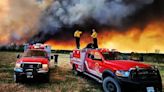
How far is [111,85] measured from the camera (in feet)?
34.3

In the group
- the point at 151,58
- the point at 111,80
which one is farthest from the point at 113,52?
the point at 151,58

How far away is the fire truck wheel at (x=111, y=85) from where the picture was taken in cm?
992

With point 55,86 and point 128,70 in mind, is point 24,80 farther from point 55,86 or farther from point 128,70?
point 128,70

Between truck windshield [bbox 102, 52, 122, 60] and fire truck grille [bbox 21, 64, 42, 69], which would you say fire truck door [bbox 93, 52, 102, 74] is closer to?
truck windshield [bbox 102, 52, 122, 60]

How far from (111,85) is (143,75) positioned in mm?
1417

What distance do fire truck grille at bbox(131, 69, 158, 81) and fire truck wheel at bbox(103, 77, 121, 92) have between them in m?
0.70

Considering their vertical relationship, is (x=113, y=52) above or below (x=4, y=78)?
above

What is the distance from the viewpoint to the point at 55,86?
12.4 metres

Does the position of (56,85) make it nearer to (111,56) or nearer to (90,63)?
(90,63)

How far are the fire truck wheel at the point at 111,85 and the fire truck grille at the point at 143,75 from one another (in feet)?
2.29

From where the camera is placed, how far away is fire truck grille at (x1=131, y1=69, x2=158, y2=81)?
9742mm

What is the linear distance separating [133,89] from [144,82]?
1.64 ft

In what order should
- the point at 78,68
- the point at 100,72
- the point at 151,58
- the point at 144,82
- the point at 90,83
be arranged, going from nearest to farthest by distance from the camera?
the point at 144,82 < the point at 100,72 < the point at 90,83 < the point at 78,68 < the point at 151,58

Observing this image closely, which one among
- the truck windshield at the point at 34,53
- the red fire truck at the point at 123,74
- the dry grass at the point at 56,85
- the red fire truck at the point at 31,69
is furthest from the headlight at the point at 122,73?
the truck windshield at the point at 34,53
